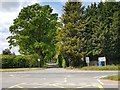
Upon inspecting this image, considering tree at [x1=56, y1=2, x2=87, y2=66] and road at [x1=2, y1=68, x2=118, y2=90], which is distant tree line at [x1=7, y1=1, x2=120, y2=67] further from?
road at [x1=2, y1=68, x2=118, y2=90]

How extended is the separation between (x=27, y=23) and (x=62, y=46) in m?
13.0

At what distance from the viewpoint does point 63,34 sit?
2046 inches

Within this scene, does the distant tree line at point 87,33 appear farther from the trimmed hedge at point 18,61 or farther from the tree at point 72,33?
the trimmed hedge at point 18,61

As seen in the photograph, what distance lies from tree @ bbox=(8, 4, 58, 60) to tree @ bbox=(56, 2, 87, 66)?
833cm

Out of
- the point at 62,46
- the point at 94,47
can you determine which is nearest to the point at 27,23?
A: the point at 62,46

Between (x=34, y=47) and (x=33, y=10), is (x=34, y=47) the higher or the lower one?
the lower one

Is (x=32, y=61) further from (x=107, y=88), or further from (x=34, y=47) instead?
(x=107, y=88)

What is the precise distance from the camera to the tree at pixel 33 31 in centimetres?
6094

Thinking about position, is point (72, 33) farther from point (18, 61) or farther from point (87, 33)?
point (18, 61)

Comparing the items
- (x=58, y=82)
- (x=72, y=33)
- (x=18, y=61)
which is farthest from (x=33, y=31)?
(x=58, y=82)

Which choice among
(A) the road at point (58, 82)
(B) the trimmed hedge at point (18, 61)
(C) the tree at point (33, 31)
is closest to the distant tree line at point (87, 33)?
(C) the tree at point (33, 31)

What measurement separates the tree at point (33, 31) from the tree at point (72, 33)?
833 centimetres

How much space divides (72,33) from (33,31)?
11.9 metres

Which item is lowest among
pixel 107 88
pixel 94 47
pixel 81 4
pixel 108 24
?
pixel 107 88
